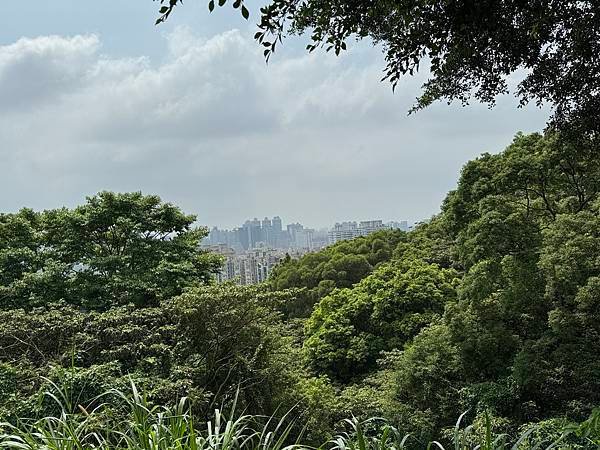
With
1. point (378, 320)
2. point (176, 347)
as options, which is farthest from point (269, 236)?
point (176, 347)

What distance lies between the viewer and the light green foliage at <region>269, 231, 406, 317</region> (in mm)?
17875

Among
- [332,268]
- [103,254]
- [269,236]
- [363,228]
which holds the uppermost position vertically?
[269,236]

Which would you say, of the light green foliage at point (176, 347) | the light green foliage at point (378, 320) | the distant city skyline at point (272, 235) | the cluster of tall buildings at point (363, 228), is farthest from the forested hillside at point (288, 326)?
the distant city skyline at point (272, 235)

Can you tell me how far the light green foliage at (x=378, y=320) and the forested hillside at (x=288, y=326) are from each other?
4.65ft

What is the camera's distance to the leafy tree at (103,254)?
8617mm

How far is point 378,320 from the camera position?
39.6ft

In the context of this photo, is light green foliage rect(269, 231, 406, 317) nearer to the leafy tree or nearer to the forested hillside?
the forested hillside

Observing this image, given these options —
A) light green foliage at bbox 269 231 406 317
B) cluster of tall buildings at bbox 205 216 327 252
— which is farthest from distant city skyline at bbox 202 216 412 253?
light green foliage at bbox 269 231 406 317

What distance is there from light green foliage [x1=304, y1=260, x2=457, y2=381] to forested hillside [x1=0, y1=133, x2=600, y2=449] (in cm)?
142


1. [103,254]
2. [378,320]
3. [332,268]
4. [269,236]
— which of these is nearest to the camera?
[103,254]

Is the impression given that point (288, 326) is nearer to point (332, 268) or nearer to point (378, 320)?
point (378, 320)

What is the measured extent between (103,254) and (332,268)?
385 inches

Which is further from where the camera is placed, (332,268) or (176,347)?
(332,268)

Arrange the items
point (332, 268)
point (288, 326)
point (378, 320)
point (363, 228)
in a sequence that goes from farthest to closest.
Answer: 1. point (363, 228)
2. point (332, 268)
3. point (378, 320)
4. point (288, 326)
